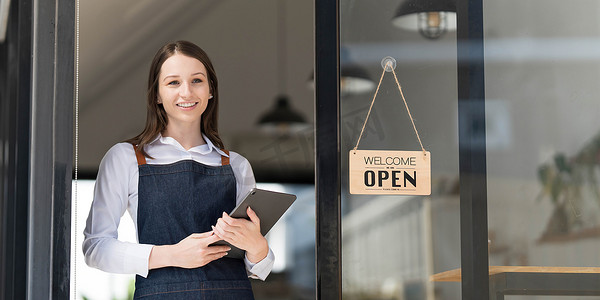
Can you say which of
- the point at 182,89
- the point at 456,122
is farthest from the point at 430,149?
the point at 182,89

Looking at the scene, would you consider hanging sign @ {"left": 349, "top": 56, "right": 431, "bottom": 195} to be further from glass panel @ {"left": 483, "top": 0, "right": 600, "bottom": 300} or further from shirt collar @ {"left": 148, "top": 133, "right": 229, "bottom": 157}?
shirt collar @ {"left": 148, "top": 133, "right": 229, "bottom": 157}

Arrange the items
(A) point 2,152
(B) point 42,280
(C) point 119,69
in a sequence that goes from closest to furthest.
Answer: (B) point 42,280 < (A) point 2,152 < (C) point 119,69

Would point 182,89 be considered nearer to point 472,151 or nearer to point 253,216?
point 253,216

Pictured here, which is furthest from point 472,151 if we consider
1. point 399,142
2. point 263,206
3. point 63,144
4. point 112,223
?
point 63,144

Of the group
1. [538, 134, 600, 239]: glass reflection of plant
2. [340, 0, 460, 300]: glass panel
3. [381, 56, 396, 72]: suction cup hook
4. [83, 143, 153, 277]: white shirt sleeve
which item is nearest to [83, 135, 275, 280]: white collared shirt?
[83, 143, 153, 277]: white shirt sleeve

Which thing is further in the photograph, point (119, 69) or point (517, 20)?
point (119, 69)

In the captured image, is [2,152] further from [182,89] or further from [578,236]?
[578,236]

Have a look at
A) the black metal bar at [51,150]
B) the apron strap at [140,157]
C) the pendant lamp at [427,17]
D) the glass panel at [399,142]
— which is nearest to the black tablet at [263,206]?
the glass panel at [399,142]

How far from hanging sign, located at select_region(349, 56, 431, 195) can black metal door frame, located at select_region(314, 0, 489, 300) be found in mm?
62

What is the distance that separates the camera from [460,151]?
223cm

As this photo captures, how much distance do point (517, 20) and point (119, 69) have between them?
334 cm

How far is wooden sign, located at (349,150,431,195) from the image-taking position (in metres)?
2.20

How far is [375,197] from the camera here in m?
2.20

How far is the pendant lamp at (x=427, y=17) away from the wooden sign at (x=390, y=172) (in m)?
0.39
